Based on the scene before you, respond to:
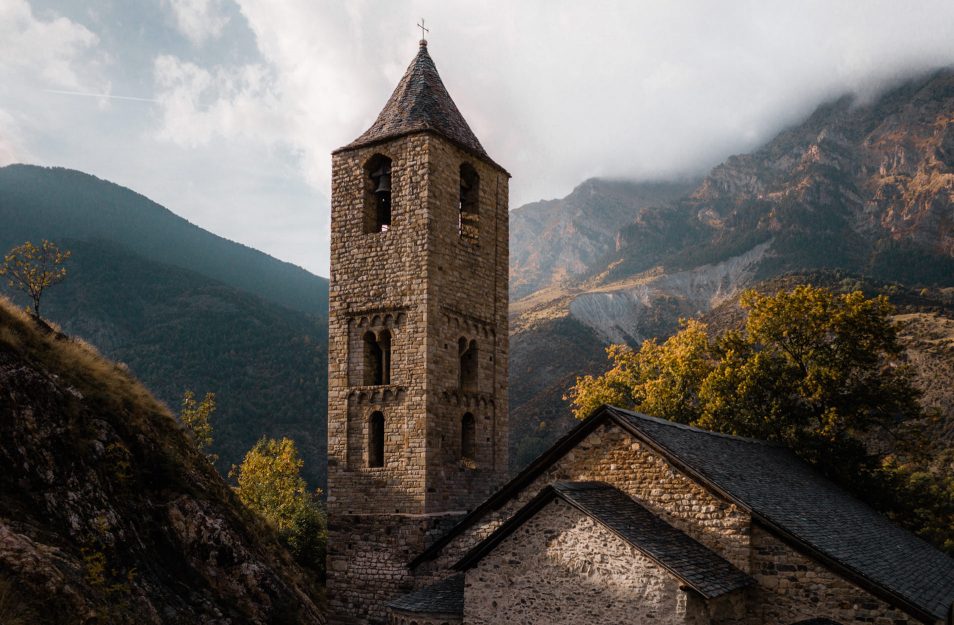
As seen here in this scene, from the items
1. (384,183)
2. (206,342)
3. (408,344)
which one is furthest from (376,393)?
(206,342)

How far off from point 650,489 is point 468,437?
7.35 meters

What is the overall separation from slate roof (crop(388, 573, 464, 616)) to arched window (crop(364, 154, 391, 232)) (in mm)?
8672

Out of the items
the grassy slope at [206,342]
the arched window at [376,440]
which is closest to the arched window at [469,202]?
the arched window at [376,440]

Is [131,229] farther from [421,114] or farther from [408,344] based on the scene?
[408,344]

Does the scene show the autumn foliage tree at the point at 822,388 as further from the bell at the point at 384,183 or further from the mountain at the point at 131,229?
the mountain at the point at 131,229

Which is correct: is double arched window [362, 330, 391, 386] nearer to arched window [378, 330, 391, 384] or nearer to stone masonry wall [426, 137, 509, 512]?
arched window [378, 330, 391, 384]

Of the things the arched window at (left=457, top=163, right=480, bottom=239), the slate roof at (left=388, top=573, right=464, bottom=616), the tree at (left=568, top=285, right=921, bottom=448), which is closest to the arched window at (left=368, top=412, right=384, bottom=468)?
the slate roof at (left=388, top=573, right=464, bottom=616)

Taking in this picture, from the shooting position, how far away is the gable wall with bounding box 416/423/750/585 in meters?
11.4

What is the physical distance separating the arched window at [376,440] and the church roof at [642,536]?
6.10 meters

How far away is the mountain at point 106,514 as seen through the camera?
978 cm

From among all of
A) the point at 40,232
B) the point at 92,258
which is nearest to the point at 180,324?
the point at 92,258

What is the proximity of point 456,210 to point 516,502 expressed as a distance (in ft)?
26.1

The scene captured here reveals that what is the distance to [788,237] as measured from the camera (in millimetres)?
108812

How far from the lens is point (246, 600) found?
13781 mm
